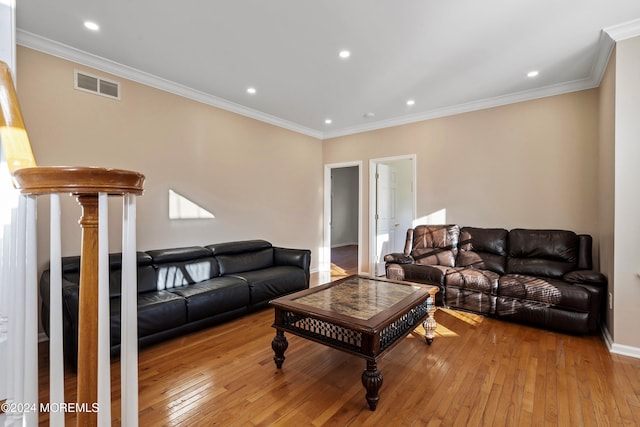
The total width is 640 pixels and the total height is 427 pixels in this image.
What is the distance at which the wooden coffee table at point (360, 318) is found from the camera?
1906 mm

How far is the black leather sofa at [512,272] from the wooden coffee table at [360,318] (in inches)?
41.9

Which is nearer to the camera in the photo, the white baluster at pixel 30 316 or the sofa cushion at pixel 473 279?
the white baluster at pixel 30 316

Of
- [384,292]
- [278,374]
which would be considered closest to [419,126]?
[384,292]

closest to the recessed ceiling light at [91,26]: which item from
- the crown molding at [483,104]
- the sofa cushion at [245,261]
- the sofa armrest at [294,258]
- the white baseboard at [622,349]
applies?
the sofa cushion at [245,261]

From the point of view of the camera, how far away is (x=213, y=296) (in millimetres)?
3076

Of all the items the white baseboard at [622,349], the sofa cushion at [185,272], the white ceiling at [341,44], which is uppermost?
the white ceiling at [341,44]

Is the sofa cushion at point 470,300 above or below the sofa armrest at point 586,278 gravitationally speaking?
below

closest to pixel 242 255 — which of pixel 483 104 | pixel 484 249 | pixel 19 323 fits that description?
pixel 484 249

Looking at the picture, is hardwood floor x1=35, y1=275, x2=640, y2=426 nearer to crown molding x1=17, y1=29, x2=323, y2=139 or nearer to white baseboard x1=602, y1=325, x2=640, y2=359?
white baseboard x1=602, y1=325, x2=640, y2=359

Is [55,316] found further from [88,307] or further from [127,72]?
[127,72]

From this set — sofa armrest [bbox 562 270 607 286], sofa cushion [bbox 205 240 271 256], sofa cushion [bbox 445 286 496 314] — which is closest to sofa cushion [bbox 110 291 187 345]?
sofa cushion [bbox 205 240 271 256]

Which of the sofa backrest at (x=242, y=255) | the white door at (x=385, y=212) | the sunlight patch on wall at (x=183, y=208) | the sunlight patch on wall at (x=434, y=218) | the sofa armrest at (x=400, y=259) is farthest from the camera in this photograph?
the white door at (x=385, y=212)

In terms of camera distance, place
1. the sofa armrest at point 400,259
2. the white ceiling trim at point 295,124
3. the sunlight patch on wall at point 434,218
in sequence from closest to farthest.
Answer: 1. the white ceiling trim at point 295,124
2. the sofa armrest at point 400,259
3. the sunlight patch on wall at point 434,218

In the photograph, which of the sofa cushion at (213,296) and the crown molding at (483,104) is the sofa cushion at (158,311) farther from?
the crown molding at (483,104)
